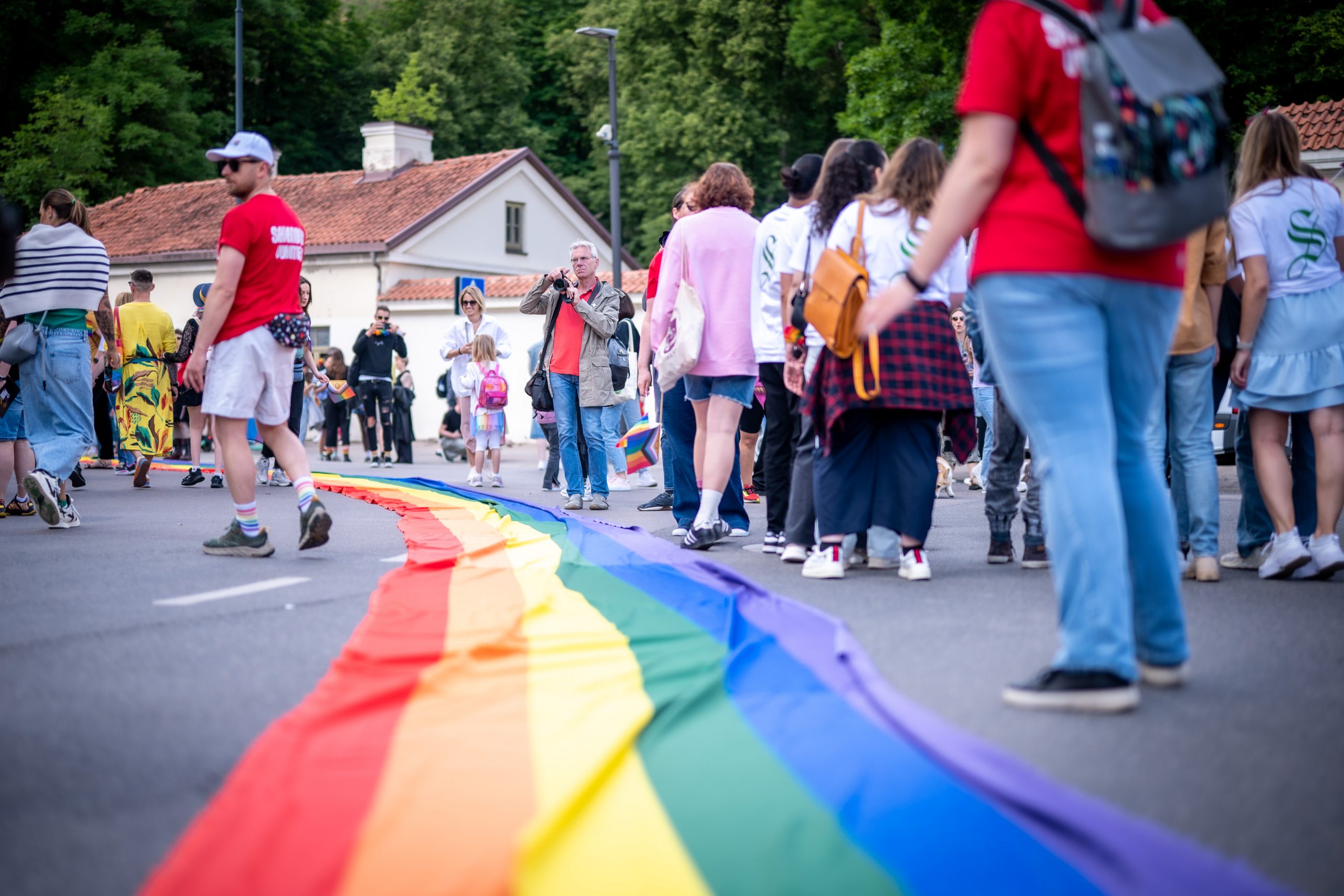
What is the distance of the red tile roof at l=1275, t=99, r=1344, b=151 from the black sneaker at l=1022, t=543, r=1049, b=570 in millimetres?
19295

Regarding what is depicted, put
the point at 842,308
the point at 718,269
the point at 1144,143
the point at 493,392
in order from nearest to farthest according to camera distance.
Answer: the point at 1144,143 < the point at 842,308 < the point at 718,269 < the point at 493,392

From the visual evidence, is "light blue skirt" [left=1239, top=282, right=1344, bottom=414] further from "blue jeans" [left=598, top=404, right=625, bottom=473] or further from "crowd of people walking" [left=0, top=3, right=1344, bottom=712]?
"blue jeans" [left=598, top=404, right=625, bottom=473]

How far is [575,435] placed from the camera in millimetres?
12023

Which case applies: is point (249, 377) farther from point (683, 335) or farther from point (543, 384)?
point (543, 384)

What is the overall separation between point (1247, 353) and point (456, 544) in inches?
169

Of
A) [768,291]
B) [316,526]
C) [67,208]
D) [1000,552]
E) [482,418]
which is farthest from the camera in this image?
[482,418]

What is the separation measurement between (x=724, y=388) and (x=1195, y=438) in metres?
2.68

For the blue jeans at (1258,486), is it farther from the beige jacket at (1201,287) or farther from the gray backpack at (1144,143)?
the gray backpack at (1144,143)

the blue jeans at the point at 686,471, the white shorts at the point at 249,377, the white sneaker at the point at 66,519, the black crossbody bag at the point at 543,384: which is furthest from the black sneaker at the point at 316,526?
the black crossbody bag at the point at 543,384

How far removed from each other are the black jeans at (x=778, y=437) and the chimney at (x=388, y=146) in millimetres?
37195

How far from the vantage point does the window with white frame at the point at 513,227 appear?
43.2m

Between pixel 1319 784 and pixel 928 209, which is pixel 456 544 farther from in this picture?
pixel 1319 784

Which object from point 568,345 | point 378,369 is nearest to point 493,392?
point 568,345

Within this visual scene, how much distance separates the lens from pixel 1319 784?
3.18 meters
